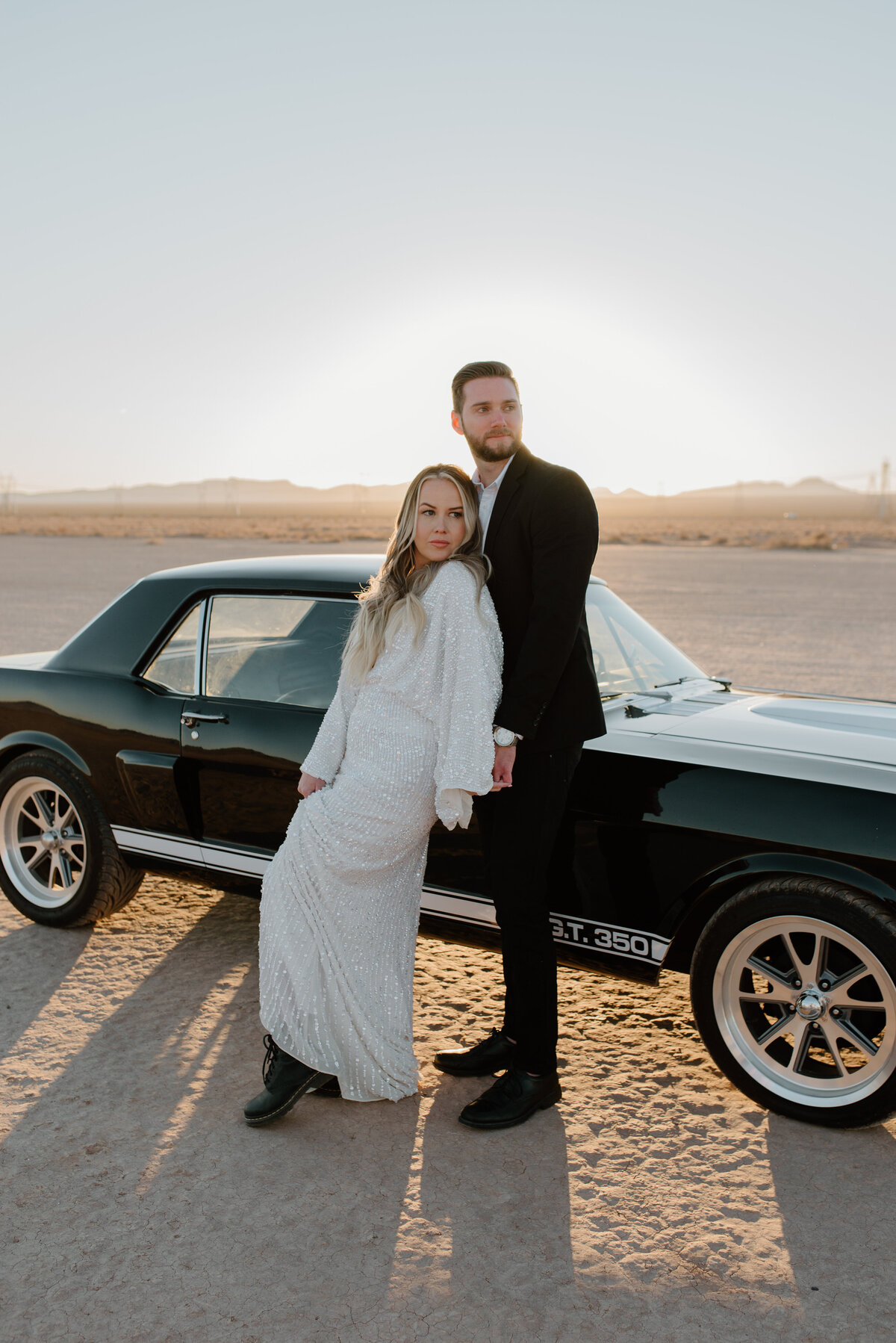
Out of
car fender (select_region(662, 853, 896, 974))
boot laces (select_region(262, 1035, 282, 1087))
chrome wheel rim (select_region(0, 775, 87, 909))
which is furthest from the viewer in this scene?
chrome wheel rim (select_region(0, 775, 87, 909))

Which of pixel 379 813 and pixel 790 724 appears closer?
pixel 379 813

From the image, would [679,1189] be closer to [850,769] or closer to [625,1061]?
[625,1061]

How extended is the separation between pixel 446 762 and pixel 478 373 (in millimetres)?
1039

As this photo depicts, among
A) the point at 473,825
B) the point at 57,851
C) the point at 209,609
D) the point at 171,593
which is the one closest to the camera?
the point at 473,825

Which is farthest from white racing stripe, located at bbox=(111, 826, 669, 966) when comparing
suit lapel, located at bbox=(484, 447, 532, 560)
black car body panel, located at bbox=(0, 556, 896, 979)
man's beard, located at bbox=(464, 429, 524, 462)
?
man's beard, located at bbox=(464, 429, 524, 462)

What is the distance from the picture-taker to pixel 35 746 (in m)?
4.27

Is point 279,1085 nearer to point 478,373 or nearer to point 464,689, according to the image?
point 464,689

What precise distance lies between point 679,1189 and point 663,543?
4494cm

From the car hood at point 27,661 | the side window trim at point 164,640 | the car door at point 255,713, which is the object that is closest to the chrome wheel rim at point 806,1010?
the car door at point 255,713

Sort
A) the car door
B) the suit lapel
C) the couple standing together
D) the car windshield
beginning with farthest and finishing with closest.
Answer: the car windshield, the car door, the suit lapel, the couple standing together

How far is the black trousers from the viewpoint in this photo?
284 cm

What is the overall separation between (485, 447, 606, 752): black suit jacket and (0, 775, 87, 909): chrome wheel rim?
225 cm

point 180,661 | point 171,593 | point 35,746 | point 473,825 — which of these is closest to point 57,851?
point 35,746

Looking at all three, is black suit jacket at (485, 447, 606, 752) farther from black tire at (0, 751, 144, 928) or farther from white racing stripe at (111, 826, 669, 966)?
black tire at (0, 751, 144, 928)
